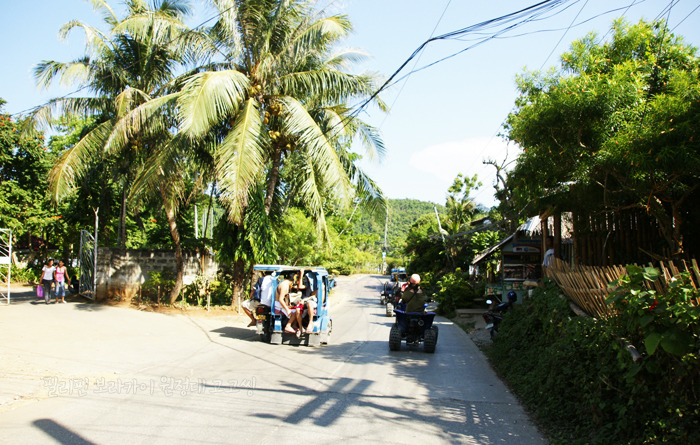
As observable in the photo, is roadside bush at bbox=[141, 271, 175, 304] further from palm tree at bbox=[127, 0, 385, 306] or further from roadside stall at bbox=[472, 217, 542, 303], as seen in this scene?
roadside stall at bbox=[472, 217, 542, 303]

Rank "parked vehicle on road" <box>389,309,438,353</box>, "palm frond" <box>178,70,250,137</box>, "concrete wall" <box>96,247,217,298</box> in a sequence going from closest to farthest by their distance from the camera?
"parked vehicle on road" <box>389,309,438,353</box> → "palm frond" <box>178,70,250,137</box> → "concrete wall" <box>96,247,217,298</box>

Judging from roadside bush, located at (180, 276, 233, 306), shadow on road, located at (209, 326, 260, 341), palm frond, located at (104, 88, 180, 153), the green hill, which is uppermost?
the green hill

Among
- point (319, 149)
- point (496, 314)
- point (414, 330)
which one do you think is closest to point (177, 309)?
point (319, 149)

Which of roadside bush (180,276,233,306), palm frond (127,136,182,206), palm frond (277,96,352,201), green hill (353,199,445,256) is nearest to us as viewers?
palm frond (127,136,182,206)

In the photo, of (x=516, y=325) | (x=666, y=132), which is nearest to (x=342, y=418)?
(x=516, y=325)

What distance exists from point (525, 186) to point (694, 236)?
3.43m

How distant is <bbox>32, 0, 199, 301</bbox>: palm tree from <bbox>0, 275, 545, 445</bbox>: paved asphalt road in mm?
4991

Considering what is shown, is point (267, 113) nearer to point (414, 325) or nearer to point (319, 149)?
point (319, 149)

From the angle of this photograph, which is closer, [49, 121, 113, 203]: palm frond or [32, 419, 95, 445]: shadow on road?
[32, 419, 95, 445]: shadow on road

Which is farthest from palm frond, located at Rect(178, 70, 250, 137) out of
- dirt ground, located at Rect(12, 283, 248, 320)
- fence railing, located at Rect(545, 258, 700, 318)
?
fence railing, located at Rect(545, 258, 700, 318)

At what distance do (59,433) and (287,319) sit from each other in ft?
22.0

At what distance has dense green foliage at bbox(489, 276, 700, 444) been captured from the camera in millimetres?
4066

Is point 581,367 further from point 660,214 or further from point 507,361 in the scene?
point 660,214

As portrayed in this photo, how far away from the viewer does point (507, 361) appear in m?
8.94
